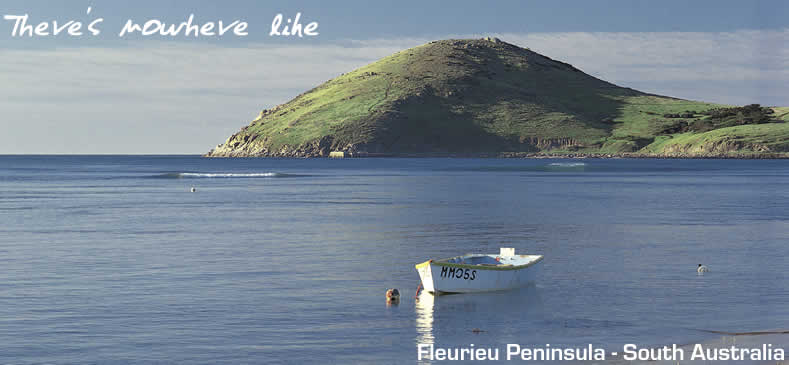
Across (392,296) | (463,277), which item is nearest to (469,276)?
(463,277)

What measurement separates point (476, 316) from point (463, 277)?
3401 mm

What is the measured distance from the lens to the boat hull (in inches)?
1208

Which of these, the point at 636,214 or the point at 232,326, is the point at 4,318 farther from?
the point at 636,214

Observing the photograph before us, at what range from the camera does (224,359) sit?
2223 cm

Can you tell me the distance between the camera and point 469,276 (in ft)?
102

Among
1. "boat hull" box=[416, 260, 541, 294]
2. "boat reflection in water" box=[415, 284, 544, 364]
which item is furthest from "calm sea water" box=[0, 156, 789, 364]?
"boat hull" box=[416, 260, 541, 294]

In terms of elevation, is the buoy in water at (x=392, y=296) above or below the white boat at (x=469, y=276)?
below

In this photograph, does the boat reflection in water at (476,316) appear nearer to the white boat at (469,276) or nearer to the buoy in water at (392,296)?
the white boat at (469,276)

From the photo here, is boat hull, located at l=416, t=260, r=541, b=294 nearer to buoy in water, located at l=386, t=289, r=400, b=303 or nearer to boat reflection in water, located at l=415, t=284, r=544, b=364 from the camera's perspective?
boat reflection in water, located at l=415, t=284, r=544, b=364

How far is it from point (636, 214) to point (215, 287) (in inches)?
1863

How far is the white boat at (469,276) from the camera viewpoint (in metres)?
30.7

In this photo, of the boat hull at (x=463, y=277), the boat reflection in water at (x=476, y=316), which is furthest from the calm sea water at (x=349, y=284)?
the boat hull at (x=463, y=277)

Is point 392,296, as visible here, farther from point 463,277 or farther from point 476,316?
point 476,316

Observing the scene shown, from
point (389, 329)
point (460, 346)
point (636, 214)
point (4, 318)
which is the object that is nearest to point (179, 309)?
point (4, 318)
